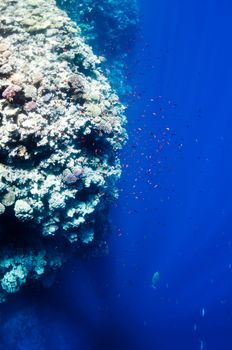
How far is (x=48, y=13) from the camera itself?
22.5 feet

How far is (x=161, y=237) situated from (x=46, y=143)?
17.1 m

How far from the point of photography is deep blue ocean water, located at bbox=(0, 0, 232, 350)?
1012 cm

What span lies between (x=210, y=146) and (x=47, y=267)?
36.8 meters

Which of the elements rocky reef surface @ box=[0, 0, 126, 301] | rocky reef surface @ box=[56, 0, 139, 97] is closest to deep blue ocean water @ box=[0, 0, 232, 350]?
rocky reef surface @ box=[56, 0, 139, 97]

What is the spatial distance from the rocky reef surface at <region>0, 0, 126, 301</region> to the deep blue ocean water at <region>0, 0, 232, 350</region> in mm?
1707

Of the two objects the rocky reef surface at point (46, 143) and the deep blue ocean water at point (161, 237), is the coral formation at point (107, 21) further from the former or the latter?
the rocky reef surface at point (46, 143)

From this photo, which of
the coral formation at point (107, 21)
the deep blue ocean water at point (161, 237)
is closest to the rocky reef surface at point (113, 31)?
the coral formation at point (107, 21)

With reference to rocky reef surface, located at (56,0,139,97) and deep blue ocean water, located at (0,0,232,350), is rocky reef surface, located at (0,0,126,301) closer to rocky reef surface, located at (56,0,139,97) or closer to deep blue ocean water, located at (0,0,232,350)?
deep blue ocean water, located at (0,0,232,350)

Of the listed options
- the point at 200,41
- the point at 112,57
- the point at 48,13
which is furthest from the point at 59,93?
the point at 200,41

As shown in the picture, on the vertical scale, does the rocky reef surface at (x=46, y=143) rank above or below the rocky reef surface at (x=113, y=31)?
below

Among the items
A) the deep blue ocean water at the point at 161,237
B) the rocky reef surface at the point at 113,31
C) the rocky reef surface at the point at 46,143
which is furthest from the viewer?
the rocky reef surface at the point at 113,31

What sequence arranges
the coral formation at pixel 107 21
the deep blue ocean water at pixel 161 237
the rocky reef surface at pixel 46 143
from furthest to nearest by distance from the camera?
the coral formation at pixel 107 21 → the deep blue ocean water at pixel 161 237 → the rocky reef surface at pixel 46 143

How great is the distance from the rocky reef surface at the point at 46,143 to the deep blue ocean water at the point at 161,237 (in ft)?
5.60

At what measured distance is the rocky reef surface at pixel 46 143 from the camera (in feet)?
15.7
